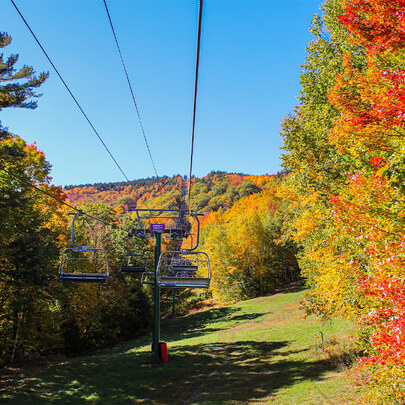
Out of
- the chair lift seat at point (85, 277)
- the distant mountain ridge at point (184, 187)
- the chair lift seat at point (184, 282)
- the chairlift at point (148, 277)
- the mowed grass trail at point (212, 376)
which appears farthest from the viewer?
the distant mountain ridge at point (184, 187)

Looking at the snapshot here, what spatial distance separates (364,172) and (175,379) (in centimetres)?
1257

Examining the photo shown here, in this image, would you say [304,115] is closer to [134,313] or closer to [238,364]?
[238,364]

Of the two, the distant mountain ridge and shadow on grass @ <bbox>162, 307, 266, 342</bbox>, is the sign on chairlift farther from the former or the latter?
the distant mountain ridge

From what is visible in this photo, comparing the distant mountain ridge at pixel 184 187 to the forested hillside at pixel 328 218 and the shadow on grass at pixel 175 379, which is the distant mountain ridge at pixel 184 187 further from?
the shadow on grass at pixel 175 379

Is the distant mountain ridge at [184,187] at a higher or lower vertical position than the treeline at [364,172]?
higher

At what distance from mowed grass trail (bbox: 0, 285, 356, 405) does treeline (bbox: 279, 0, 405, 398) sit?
2.57 meters

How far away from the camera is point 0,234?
15.4 meters

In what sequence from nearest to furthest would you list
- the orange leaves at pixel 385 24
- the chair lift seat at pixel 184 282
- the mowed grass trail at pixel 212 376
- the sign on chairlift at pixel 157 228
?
the orange leaves at pixel 385 24 → the chair lift seat at pixel 184 282 → the mowed grass trail at pixel 212 376 → the sign on chairlift at pixel 157 228

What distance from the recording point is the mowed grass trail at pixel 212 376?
12.6 meters

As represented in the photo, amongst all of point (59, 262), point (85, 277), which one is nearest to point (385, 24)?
point (85, 277)

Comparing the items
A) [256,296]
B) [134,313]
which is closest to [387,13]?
[134,313]

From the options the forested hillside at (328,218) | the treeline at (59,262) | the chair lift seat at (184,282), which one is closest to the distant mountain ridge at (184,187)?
the treeline at (59,262)

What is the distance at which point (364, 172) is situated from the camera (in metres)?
10.3

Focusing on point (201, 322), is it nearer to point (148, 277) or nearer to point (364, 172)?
point (148, 277)
